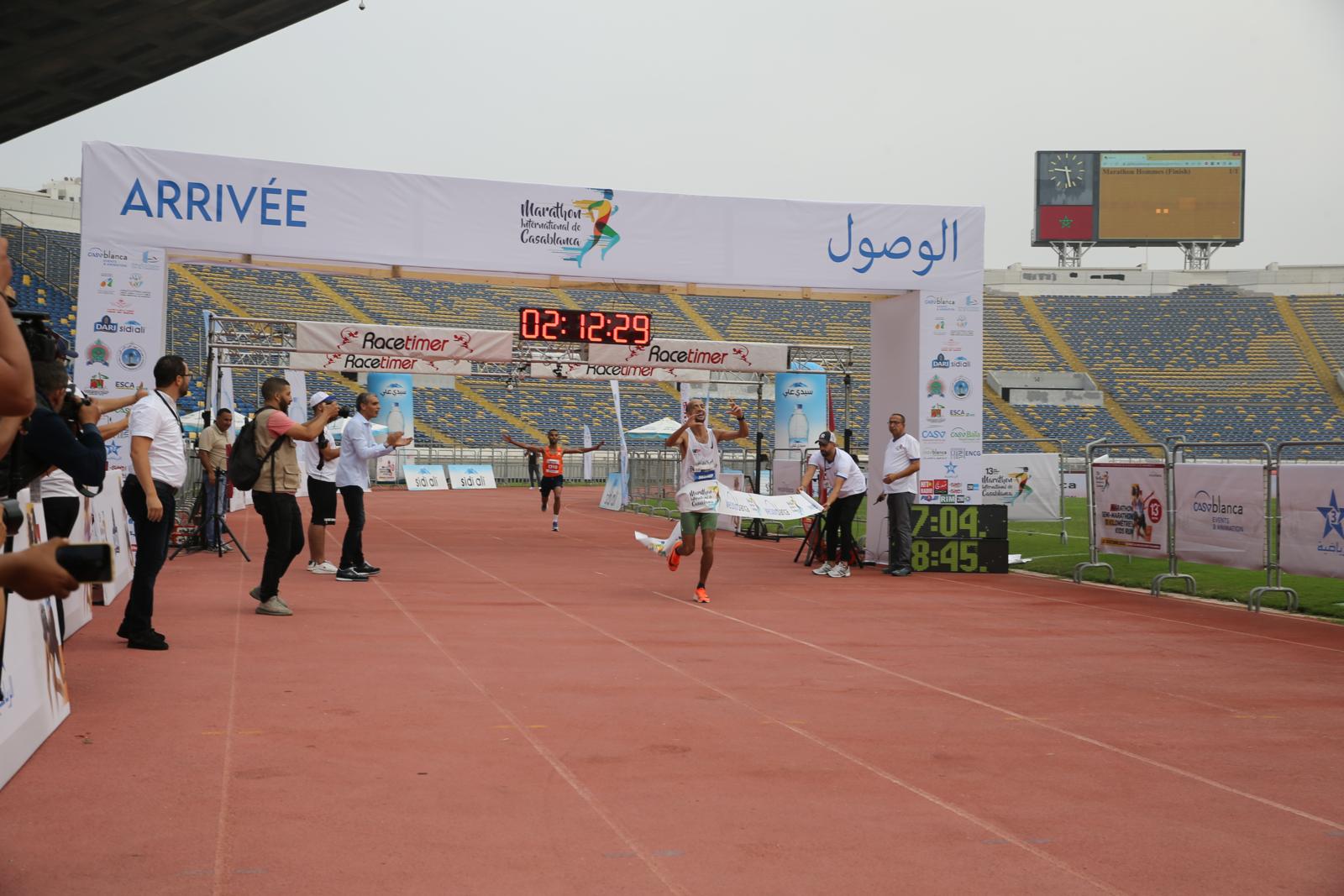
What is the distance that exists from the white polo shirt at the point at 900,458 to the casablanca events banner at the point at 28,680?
37.1 feet

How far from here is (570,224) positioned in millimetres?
16906

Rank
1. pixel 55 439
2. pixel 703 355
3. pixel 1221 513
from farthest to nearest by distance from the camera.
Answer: pixel 703 355 → pixel 1221 513 → pixel 55 439

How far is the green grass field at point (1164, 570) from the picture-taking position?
13375 millimetres

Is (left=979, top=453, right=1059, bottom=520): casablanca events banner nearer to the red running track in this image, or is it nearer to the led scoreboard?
the led scoreboard

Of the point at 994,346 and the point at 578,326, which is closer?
the point at 578,326

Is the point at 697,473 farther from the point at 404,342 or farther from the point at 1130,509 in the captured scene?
the point at 404,342

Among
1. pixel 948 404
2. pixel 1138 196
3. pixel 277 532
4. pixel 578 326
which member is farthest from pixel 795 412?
pixel 1138 196

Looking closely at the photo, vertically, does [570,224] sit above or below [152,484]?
above

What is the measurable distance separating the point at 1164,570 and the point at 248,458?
12.3m

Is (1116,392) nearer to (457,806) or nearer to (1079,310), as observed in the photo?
(1079,310)

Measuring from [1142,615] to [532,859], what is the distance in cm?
927

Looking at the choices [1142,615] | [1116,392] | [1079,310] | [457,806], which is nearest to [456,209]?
[1142,615]

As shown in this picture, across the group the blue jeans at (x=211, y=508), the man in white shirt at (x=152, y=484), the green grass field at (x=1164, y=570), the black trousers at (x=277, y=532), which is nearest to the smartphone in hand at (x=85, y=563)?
the man in white shirt at (x=152, y=484)

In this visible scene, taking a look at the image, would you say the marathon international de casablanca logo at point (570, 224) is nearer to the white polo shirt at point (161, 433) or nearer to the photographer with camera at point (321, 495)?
the photographer with camera at point (321, 495)
